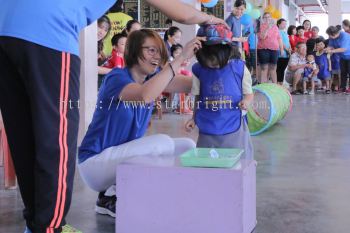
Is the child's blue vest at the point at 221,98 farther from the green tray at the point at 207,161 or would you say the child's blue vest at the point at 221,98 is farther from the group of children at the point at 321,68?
the group of children at the point at 321,68

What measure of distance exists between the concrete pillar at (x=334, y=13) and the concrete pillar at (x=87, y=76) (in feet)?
49.6

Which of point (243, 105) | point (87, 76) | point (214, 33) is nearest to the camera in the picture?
point (214, 33)

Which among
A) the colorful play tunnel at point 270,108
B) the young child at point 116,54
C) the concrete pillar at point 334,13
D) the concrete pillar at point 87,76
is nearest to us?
the concrete pillar at point 87,76

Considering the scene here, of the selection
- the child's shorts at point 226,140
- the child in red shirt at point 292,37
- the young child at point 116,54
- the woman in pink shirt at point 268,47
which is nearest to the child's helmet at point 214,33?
the child's shorts at point 226,140

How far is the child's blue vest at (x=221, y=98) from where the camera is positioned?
299cm

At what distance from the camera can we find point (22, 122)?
191cm

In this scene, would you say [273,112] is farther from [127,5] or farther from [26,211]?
[127,5]

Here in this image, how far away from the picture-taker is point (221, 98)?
3000 millimetres

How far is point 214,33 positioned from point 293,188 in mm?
1083

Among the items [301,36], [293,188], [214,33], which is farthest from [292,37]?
[214,33]

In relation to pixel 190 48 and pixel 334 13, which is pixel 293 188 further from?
pixel 334 13

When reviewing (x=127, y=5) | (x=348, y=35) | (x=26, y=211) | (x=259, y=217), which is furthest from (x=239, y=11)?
(x=26, y=211)

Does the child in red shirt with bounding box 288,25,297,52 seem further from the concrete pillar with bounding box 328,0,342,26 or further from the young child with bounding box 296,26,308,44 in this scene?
the concrete pillar with bounding box 328,0,342,26

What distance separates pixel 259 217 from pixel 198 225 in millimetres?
552
